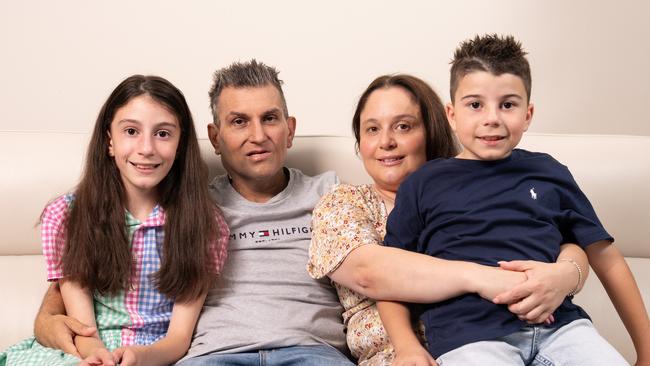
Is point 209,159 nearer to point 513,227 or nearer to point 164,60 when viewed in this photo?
point 164,60

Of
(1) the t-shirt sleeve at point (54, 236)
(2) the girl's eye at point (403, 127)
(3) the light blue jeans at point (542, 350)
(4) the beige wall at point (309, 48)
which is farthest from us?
(4) the beige wall at point (309, 48)

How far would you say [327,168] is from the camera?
2227 millimetres

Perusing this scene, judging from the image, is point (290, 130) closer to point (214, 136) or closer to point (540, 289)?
point (214, 136)

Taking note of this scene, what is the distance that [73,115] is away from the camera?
104 inches

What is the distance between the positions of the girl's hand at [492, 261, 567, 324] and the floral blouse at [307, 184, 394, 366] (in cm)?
31

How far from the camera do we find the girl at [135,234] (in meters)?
1.80

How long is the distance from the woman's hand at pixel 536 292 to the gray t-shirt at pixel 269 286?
494 mm

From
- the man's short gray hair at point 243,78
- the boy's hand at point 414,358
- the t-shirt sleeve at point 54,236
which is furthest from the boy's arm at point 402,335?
the t-shirt sleeve at point 54,236

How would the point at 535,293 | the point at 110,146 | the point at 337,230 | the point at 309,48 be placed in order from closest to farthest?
1. the point at 535,293
2. the point at 337,230
3. the point at 110,146
4. the point at 309,48

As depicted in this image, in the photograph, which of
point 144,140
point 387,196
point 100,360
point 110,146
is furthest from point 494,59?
point 100,360

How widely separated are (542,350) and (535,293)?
117mm

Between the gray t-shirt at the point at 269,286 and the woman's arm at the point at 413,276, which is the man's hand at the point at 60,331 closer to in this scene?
the gray t-shirt at the point at 269,286

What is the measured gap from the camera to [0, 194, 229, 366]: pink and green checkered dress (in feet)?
5.98

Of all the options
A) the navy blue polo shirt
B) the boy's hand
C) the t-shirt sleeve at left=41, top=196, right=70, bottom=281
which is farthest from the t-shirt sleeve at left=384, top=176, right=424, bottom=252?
the t-shirt sleeve at left=41, top=196, right=70, bottom=281
